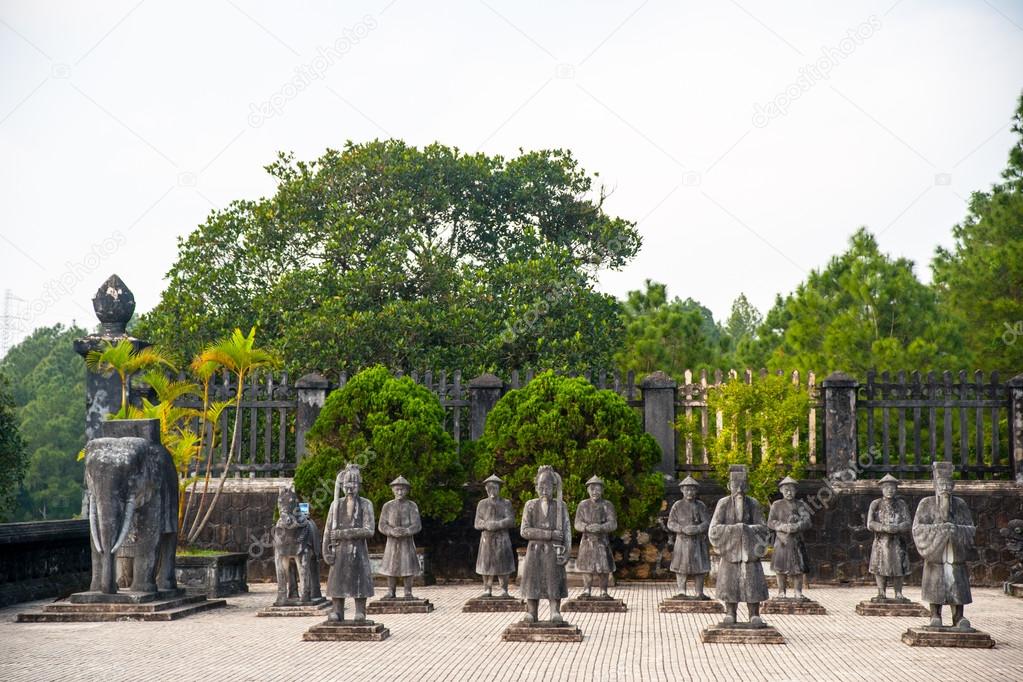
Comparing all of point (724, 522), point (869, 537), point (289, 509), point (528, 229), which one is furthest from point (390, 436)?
point (528, 229)

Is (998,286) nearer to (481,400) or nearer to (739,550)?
(481,400)

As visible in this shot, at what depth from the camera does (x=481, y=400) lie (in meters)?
18.7

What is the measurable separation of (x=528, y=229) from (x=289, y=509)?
13319 millimetres

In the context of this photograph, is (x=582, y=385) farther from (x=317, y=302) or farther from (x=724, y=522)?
(x=317, y=302)

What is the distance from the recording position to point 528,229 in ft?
87.1

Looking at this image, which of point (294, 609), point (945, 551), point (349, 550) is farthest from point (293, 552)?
point (945, 551)

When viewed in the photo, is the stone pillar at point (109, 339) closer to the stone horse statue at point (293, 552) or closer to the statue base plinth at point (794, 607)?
the stone horse statue at point (293, 552)

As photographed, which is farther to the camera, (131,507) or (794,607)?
(794,607)

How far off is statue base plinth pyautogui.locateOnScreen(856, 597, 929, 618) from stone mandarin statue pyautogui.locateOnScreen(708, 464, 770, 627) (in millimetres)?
2314

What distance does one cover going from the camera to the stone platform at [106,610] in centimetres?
1312

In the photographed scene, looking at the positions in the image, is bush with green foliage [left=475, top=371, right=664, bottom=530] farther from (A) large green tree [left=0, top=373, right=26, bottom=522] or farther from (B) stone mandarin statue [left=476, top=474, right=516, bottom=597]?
(A) large green tree [left=0, top=373, right=26, bottom=522]

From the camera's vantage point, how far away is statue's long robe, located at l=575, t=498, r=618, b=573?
14500 millimetres

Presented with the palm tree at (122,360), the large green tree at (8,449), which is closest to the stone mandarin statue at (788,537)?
the palm tree at (122,360)

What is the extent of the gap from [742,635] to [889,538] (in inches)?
138
